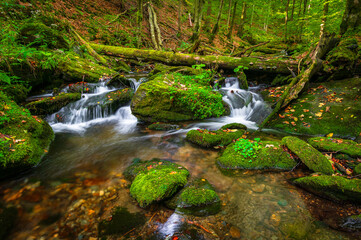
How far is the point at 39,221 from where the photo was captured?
2738 millimetres

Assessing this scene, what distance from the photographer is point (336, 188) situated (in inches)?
115

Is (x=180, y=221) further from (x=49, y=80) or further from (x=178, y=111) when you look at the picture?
(x=49, y=80)

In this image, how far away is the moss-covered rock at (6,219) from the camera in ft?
8.38

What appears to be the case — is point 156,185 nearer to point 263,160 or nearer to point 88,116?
point 263,160

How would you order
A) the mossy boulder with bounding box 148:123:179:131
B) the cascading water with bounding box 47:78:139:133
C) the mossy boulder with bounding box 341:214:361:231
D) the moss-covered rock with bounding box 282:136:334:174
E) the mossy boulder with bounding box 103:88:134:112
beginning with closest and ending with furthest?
1. the mossy boulder with bounding box 341:214:361:231
2. the moss-covered rock with bounding box 282:136:334:174
3. the mossy boulder with bounding box 148:123:179:131
4. the cascading water with bounding box 47:78:139:133
5. the mossy boulder with bounding box 103:88:134:112

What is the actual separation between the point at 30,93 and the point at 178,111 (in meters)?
6.04

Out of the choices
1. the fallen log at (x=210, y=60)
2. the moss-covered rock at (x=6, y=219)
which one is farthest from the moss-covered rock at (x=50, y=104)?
the fallen log at (x=210, y=60)

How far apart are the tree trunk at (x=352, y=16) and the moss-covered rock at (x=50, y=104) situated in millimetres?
11695

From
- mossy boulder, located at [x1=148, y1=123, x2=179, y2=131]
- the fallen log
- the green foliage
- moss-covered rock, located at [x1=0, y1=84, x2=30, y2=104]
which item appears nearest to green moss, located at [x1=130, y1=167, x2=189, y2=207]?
the green foliage

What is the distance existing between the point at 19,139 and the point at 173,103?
14.6 ft

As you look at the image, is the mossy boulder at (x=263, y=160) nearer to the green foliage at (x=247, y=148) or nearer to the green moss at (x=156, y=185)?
the green foliage at (x=247, y=148)

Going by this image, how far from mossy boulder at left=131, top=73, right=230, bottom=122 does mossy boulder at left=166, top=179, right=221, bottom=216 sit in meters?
3.90

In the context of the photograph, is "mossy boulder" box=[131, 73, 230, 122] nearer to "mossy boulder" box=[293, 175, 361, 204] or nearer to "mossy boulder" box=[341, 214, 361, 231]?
"mossy boulder" box=[293, 175, 361, 204]

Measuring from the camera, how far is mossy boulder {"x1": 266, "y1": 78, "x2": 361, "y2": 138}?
5195 mm
